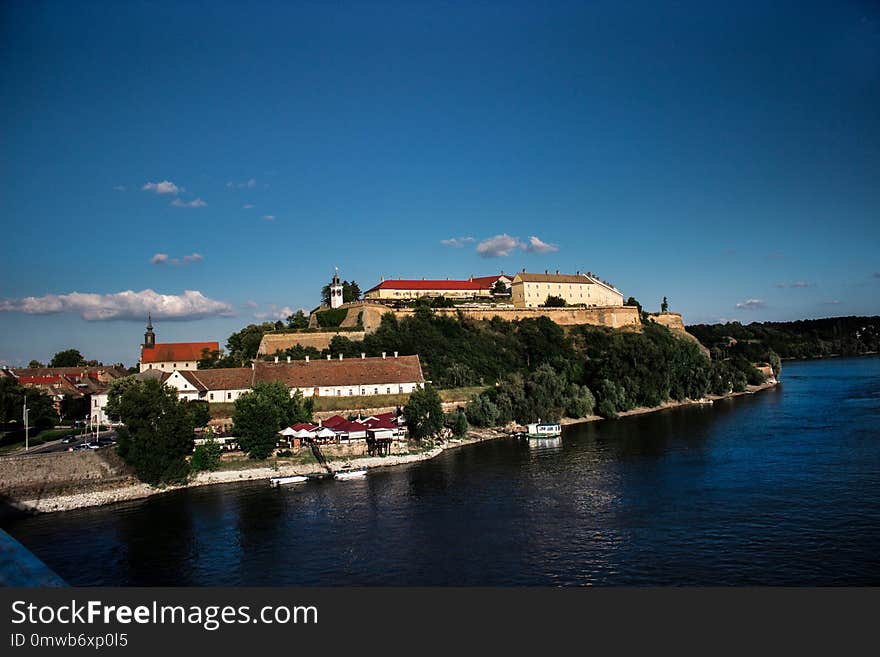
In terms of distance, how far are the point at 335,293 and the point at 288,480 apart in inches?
969

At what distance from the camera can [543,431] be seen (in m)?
31.0

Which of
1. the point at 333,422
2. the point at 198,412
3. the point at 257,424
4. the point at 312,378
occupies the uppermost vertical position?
the point at 312,378

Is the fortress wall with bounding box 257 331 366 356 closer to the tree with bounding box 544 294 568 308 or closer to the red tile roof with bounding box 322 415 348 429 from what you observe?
the red tile roof with bounding box 322 415 348 429

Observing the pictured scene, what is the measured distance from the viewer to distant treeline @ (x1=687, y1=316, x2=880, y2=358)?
9050cm

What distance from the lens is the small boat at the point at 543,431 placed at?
101 ft

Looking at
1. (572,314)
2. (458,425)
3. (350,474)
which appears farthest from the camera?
(572,314)

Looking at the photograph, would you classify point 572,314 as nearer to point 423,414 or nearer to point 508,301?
point 508,301

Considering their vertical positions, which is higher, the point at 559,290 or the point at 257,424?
the point at 559,290

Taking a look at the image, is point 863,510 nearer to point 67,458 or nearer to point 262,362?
point 67,458

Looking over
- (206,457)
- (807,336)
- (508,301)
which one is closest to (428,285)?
(508,301)

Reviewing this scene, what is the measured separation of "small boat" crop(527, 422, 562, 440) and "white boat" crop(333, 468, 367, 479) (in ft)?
34.2

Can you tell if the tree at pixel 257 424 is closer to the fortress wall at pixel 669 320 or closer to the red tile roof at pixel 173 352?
the red tile roof at pixel 173 352

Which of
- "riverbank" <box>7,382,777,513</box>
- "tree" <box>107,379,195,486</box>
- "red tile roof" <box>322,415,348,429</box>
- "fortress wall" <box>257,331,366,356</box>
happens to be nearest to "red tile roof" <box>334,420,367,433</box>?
"red tile roof" <box>322,415,348,429</box>

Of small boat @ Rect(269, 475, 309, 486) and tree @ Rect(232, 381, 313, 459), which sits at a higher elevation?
tree @ Rect(232, 381, 313, 459)
